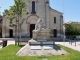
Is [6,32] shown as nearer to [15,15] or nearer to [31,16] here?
[31,16]

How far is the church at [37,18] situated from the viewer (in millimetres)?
36688

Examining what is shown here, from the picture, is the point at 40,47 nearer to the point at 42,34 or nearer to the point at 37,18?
the point at 42,34

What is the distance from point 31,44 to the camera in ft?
44.3

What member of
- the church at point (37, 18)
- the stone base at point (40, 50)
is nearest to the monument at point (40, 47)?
the stone base at point (40, 50)

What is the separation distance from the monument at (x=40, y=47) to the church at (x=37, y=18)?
2155 centimetres

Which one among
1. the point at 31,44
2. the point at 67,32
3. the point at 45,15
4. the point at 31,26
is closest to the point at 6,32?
the point at 31,26

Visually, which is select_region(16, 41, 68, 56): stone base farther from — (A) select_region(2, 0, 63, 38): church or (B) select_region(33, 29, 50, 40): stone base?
(A) select_region(2, 0, 63, 38): church

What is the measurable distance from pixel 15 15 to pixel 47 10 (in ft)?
48.8

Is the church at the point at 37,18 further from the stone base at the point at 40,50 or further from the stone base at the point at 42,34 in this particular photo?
the stone base at the point at 40,50

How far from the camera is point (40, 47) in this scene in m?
13.0

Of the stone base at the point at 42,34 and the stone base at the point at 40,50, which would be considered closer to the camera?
the stone base at the point at 40,50

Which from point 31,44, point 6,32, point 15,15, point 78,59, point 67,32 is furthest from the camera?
point 67,32

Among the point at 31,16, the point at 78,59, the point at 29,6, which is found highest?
the point at 29,6

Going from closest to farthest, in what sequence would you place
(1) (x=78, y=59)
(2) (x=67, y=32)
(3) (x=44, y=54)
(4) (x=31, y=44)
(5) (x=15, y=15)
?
(1) (x=78, y=59), (3) (x=44, y=54), (4) (x=31, y=44), (5) (x=15, y=15), (2) (x=67, y=32)
